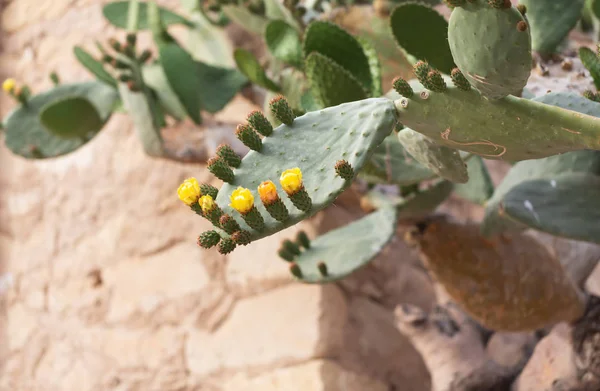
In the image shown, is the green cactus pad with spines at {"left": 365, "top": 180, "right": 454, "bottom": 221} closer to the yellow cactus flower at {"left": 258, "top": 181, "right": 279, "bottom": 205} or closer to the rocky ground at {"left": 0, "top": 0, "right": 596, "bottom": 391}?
the rocky ground at {"left": 0, "top": 0, "right": 596, "bottom": 391}

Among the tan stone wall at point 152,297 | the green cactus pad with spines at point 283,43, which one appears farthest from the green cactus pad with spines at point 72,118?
the green cactus pad with spines at point 283,43

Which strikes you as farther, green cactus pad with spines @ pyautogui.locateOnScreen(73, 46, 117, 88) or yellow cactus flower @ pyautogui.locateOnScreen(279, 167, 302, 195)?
green cactus pad with spines @ pyautogui.locateOnScreen(73, 46, 117, 88)

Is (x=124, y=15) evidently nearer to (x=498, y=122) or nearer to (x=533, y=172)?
(x=533, y=172)

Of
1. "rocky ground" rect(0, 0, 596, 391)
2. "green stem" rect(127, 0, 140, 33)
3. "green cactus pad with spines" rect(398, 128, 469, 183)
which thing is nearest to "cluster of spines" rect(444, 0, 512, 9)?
"green cactus pad with spines" rect(398, 128, 469, 183)

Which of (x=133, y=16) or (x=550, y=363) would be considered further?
(x=133, y=16)

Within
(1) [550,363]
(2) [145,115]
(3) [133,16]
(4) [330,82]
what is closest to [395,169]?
(4) [330,82]
